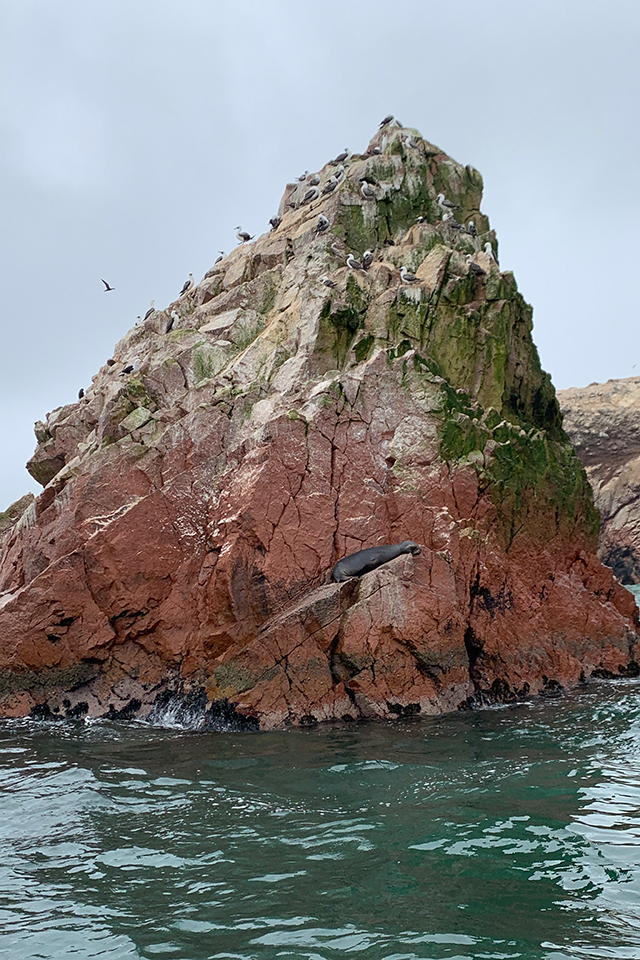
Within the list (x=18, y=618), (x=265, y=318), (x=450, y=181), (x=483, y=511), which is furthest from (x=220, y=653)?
(x=450, y=181)

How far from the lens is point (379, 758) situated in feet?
30.8

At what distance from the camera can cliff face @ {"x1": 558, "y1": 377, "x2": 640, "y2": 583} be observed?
46.5 meters

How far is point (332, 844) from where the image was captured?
6.67 m

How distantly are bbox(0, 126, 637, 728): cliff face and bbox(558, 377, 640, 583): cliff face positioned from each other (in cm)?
3337

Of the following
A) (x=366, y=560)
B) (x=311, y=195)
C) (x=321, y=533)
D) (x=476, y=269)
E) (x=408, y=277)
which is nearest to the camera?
(x=366, y=560)

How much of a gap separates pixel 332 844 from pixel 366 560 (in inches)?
251

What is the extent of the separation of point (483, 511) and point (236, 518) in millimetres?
4511

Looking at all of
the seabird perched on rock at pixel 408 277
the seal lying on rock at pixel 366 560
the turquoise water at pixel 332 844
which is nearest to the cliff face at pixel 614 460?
the seabird perched on rock at pixel 408 277

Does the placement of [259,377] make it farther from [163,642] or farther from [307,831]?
[307,831]

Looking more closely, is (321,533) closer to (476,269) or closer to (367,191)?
(476,269)

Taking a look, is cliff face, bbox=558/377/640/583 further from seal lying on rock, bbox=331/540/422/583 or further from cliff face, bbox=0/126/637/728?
seal lying on rock, bbox=331/540/422/583

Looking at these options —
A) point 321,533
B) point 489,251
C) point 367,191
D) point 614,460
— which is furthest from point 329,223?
point 614,460

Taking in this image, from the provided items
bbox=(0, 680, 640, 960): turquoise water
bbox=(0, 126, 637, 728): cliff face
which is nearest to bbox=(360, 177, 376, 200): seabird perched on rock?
bbox=(0, 126, 637, 728): cliff face

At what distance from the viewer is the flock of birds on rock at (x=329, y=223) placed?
16.4 m
